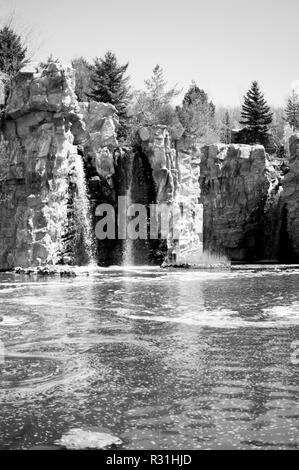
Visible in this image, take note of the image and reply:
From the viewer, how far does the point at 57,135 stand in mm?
37188

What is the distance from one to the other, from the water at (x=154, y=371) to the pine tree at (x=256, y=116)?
4727cm

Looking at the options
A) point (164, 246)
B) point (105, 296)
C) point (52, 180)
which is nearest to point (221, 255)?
point (164, 246)

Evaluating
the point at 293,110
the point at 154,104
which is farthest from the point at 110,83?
the point at 293,110

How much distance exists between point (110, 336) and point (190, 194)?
104 feet

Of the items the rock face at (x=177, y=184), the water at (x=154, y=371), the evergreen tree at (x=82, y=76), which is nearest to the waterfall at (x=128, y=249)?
the rock face at (x=177, y=184)

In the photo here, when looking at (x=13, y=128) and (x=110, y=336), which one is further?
(x=13, y=128)

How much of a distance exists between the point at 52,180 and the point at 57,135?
2787 mm

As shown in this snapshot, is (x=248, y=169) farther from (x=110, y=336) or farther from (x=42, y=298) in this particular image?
(x=110, y=336)

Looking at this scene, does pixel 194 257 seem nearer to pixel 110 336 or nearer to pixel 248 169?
pixel 248 169
